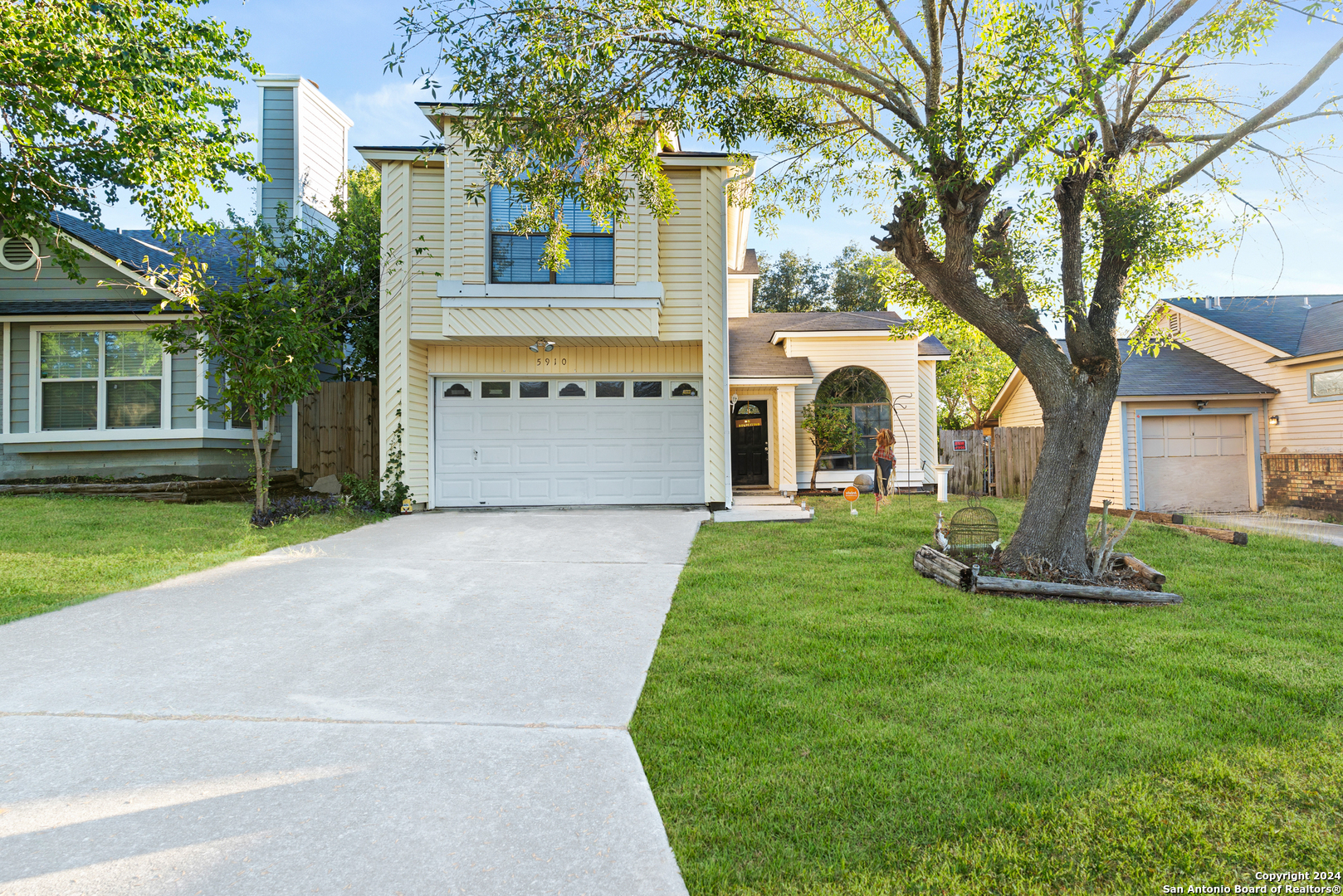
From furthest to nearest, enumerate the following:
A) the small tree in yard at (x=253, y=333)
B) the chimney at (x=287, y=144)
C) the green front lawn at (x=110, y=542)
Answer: the chimney at (x=287, y=144), the small tree in yard at (x=253, y=333), the green front lawn at (x=110, y=542)

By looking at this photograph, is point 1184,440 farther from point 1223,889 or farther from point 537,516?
point 1223,889

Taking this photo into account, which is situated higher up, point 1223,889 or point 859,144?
point 859,144

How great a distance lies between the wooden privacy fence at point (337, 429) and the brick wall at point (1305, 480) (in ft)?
56.8

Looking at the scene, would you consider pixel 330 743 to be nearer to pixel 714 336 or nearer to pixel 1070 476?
pixel 1070 476

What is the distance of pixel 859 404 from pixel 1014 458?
3.49 meters

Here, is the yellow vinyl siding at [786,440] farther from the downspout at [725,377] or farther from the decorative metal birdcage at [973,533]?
the decorative metal birdcage at [973,533]

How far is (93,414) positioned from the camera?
454 inches

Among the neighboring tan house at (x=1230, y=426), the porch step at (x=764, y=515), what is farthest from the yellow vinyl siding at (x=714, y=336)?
the neighboring tan house at (x=1230, y=426)

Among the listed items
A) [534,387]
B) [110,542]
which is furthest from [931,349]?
[110,542]

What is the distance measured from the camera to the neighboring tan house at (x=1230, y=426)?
13.5m

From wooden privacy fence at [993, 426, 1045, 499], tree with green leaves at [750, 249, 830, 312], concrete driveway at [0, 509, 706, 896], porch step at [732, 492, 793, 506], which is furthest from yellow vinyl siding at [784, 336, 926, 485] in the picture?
tree with green leaves at [750, 249, 830, 312]

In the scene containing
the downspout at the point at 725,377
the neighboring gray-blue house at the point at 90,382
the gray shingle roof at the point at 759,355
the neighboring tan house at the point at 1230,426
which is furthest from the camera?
the gray shingle roof at the point at 759,355

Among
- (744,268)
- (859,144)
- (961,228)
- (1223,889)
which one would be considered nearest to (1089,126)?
(961,228)

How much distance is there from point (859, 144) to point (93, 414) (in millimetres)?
12647
